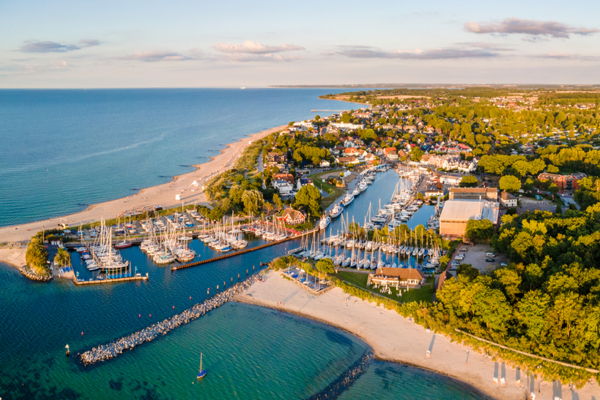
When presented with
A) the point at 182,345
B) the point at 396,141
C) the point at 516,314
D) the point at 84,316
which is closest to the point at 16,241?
the point at 84,316

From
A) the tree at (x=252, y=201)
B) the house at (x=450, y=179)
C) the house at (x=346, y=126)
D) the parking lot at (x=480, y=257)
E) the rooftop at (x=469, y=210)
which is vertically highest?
the house at (x=346, y=126)

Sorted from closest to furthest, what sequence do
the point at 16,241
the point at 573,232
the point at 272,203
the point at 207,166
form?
1. the point at 573,232
2. the point at 16,241
3. the point at 272,203
4. the point at 207,166

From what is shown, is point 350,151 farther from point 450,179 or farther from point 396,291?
point 396,291

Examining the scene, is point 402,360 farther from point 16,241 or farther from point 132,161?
point 132,161

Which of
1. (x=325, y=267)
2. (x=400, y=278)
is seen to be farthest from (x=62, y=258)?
(x=400, y=278)

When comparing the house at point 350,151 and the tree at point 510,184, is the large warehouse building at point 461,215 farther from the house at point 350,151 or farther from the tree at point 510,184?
the house at point 350,151

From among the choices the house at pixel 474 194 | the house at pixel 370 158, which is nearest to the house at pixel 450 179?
the house at pixel 474 194

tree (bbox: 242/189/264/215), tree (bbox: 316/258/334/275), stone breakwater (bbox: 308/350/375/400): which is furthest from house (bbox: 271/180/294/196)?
stone breakwater (bbox: 308/350/375/400)
